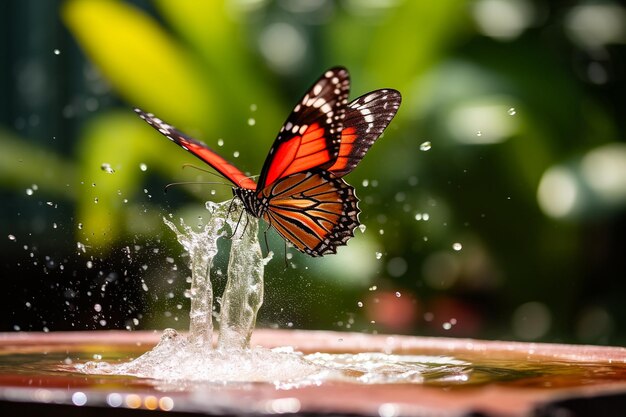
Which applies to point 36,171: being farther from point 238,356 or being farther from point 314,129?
point 238,356

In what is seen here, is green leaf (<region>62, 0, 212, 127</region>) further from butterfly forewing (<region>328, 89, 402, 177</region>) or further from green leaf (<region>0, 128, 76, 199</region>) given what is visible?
butterfly forewing (<region>328, 89, 402, 177</region>)

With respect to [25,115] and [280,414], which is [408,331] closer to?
[25,115]

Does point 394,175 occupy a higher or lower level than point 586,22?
lower

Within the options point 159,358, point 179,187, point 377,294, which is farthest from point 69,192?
point 159,358

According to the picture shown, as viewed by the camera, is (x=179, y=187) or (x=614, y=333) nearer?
(x=614, y=333)

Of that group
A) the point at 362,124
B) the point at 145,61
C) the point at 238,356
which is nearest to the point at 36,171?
the point at 145,61

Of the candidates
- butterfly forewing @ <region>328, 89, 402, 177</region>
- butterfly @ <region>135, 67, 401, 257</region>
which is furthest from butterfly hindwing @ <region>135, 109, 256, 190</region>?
butterfly forewing @ <region>328, 89, 402, 177</region>
